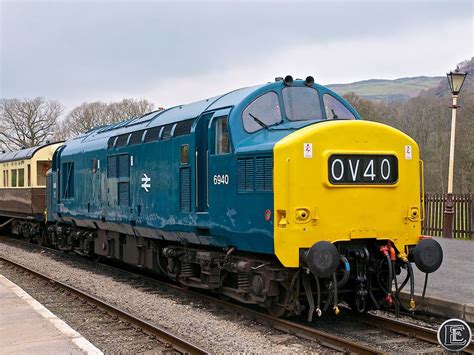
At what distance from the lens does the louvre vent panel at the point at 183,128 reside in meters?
9.98

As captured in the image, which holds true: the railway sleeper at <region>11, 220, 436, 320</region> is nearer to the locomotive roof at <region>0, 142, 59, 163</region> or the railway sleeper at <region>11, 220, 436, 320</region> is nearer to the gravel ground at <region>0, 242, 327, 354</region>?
the gravel ground at <region>0, 242, 327, 354</region>

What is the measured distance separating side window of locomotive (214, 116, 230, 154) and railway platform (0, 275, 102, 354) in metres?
3.33

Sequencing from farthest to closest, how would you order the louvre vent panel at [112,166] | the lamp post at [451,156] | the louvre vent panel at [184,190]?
the lamp post at [451,156], the louvre vent panel at [112,166], the louvre vent panel at [184,190]

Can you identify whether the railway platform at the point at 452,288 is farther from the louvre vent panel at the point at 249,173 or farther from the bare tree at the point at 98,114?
the bare tree at the point at 98,114

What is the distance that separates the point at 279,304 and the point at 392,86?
4341 inches

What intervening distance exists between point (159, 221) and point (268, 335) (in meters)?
3.87

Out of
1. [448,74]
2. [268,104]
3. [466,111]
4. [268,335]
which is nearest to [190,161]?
[268,104]

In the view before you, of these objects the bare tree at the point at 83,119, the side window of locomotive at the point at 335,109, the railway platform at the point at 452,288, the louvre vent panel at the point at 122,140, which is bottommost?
the railway platform at the point at 452,288

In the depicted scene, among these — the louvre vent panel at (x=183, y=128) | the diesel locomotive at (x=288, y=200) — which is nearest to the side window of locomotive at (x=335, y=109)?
the diesel locomotive at (x=288, y=200)

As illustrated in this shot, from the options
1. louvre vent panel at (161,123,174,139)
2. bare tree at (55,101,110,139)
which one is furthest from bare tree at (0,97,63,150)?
louvre vent panel at (161,123,174,139)

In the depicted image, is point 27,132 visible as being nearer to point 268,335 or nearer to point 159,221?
point 159,221

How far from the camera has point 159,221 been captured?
11.1 m

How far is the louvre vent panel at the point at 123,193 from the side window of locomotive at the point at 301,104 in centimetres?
497

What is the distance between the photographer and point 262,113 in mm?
8945
